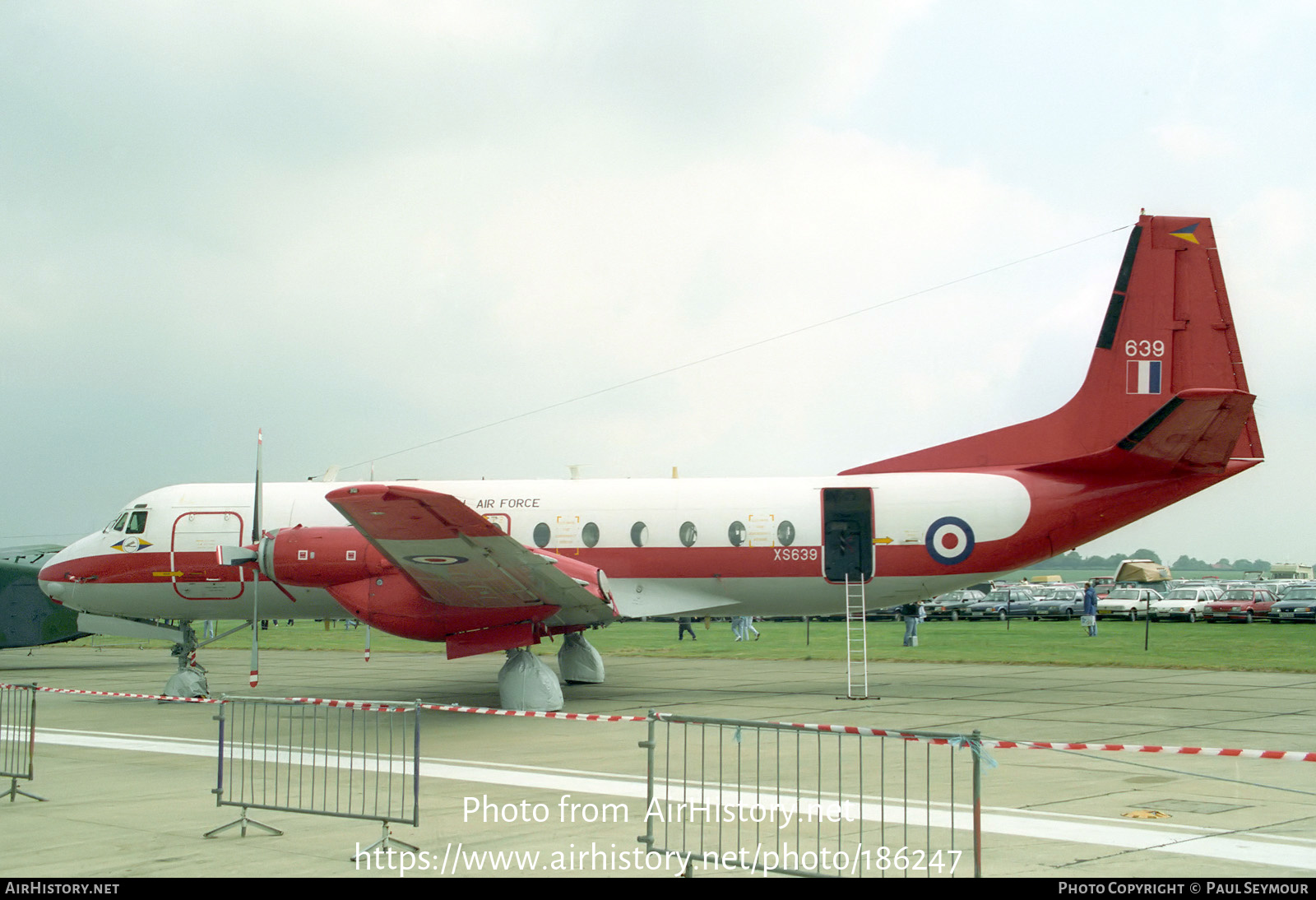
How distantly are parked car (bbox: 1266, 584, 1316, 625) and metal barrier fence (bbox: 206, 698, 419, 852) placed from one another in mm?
39927

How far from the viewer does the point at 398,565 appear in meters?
14.2

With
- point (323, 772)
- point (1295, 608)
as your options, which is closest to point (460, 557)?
point (323, 772)

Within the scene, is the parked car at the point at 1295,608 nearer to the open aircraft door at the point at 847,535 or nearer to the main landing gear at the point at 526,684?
the open aircraft door at the point at 847,535

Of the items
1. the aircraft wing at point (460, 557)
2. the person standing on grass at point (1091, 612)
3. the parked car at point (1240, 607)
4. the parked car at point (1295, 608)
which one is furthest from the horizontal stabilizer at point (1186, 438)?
the parked car at point (1240, 607)

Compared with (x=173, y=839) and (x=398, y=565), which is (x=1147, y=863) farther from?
(x=398, y=565)

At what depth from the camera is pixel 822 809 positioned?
8.37m

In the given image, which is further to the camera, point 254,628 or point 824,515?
point 824,515

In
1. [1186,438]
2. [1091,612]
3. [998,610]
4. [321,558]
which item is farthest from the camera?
[998,610]

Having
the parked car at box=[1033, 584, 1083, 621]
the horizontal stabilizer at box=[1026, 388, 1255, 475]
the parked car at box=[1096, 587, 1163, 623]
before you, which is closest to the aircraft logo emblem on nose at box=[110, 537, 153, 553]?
the horizontal stabilizer at box=[1026, 388, 1255, 475]

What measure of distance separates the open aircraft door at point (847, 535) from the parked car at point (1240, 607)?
34440mm

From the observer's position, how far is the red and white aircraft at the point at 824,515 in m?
16.5

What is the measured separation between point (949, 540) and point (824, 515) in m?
1.92

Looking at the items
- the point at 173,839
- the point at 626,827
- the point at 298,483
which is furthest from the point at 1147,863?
the point at 298,483

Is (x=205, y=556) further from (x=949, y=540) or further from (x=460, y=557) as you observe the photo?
(x=949, y=540)
